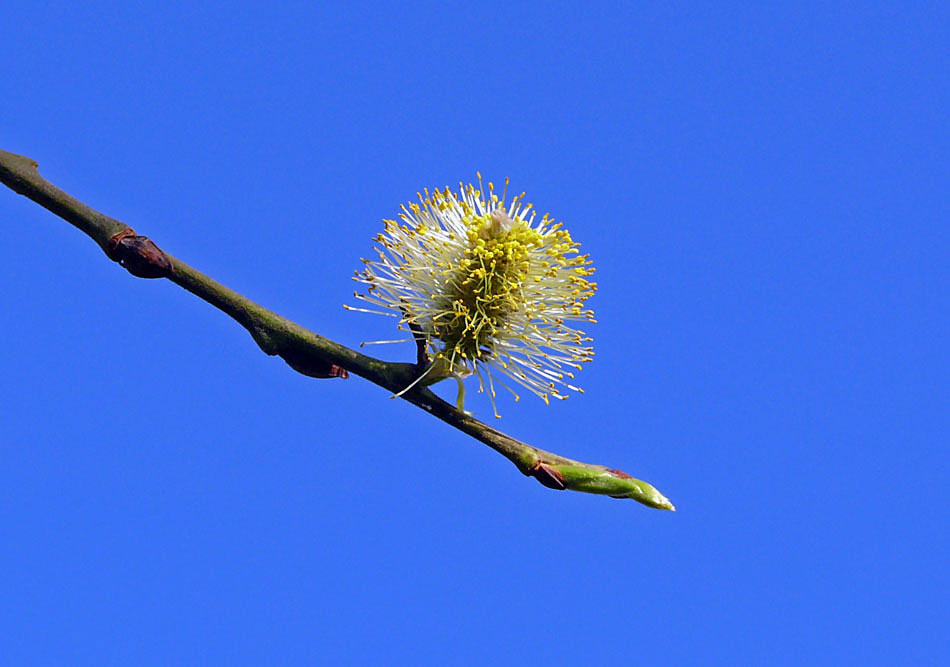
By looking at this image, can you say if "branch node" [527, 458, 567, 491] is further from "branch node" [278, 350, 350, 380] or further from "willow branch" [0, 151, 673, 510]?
"branch node" [278, 350, 350, 380]

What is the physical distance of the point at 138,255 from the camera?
1985 mm

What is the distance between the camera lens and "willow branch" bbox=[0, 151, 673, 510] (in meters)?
1.96

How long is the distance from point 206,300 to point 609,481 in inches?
43.1

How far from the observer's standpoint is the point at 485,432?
201 centimetres

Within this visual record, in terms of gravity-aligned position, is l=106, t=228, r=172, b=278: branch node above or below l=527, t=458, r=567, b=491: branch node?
above

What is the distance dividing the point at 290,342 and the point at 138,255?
43 centimetres

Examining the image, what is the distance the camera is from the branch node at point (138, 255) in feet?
6.51

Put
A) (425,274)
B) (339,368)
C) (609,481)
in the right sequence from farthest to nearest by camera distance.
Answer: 1. (425,274)
2. (339,368)
3. (609,481)

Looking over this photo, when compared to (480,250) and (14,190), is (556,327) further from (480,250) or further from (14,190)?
(14,190)

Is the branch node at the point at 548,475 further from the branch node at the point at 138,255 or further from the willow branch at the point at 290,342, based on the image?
the branch node at the point at 138,255

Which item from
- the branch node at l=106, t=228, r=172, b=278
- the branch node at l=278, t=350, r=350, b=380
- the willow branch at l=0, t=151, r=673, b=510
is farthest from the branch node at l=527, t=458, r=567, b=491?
the branch node at l=106, t=228, r=172, b=278

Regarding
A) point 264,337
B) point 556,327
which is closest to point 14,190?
point 264,337

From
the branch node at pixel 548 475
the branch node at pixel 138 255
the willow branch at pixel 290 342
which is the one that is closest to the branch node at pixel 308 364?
the willow branch at pixel 290 342

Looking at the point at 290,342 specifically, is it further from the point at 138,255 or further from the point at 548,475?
the point at 548,475
